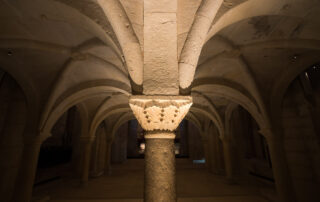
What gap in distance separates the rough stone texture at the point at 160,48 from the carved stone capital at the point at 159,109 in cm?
9

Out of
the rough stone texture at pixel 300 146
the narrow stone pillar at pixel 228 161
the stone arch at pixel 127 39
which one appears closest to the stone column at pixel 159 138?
the stone arch at pixel 127 39

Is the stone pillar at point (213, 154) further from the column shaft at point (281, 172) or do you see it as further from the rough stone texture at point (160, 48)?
the rough stone texture at point (160, 48)

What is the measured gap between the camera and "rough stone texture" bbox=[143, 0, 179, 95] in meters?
2.00

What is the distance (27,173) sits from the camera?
16.0 feet

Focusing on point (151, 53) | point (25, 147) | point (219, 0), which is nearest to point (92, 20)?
A: point (151, 53)

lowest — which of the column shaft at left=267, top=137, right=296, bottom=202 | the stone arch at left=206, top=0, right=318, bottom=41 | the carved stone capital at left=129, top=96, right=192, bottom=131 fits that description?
the column shaft at left=267, top=137, right=296, bottom=202

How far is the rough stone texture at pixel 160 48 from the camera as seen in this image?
2.00m

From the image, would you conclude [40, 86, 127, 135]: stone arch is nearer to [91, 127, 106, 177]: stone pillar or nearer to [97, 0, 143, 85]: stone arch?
[97, 0, 143, 85]: stone arch

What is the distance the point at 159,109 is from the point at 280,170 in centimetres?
497

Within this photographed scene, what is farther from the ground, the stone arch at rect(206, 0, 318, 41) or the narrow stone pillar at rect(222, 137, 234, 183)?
the stone arch at rect(206, 0, 318, 41)

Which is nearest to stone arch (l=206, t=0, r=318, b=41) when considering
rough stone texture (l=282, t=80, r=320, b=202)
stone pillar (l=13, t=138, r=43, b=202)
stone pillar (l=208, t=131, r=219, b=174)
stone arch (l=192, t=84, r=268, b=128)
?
stone arch (l=192, t=84, r=268, b=128)

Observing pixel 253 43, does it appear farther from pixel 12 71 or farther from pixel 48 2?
pixel 12 71

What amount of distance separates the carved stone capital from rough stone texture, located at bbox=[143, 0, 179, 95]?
0.29 feet

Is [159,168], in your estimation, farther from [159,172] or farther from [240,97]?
[240,97]
